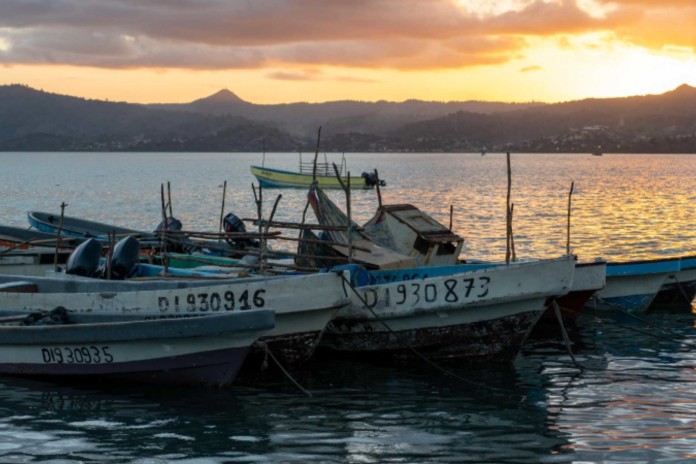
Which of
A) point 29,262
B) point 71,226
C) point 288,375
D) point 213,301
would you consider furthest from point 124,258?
point 71,226

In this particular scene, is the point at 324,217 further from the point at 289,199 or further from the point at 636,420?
the point at 289,199

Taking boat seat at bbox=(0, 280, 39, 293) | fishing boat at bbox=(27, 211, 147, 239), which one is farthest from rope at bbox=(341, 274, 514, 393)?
fishing boat at bbox=(27, 211, 147, 239)

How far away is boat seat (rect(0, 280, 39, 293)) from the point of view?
1713cm

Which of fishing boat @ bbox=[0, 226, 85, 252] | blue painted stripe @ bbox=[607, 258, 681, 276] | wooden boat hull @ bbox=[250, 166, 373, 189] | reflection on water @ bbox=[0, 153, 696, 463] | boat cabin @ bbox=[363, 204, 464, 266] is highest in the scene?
wooden boat hull @ bbox=[250, 166, 373, 189]

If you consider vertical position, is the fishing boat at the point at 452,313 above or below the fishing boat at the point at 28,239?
below

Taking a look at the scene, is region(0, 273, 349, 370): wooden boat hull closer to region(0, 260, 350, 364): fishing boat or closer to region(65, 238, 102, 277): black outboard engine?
region(0, 260, 350, 364): fishing boat

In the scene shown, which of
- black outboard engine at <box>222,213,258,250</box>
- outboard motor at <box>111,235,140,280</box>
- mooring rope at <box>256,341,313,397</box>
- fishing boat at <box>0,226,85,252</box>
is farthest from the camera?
fishing boat at <box>0,226,85,252</box>

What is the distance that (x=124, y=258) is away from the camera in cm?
1809

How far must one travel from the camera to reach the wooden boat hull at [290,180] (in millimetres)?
91438

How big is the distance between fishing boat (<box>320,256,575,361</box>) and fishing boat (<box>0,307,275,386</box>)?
2885 mm

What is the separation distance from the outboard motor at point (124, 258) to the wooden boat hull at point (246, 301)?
5.38 ft

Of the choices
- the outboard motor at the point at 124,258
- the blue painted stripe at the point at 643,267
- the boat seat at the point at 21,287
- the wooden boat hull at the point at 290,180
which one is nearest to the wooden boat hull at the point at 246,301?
the boat seat at the point at 21,287

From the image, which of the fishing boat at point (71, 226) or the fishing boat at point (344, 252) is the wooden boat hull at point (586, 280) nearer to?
the fishing boat at point (344, 252)

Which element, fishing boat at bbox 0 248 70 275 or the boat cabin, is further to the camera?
fishing boat at bbox 0 248 70 275
